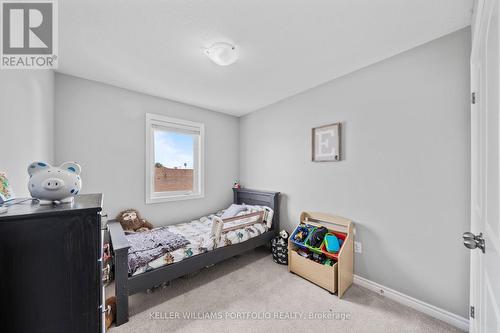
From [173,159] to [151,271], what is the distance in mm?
1737

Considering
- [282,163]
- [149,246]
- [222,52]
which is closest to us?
[222,52]

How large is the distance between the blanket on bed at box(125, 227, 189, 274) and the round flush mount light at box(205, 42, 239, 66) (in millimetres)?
1905

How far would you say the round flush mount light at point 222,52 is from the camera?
1627 mm

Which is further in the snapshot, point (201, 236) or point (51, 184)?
point (201, 236)

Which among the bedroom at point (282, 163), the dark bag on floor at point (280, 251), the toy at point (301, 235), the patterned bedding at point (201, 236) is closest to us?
the bedroom at point (282, 163)

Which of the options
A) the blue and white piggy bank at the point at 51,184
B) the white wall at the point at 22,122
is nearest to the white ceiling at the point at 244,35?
the white wall at the point at 22,122

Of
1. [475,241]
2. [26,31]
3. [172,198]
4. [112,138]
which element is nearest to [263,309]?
[475,241]

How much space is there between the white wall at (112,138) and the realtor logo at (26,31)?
0.66 metres

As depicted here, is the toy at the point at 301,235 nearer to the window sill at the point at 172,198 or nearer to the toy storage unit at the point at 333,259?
the toy storage unit at the point at 333,259

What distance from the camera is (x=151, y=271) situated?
5.78 ft

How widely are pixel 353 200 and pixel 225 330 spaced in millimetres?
1757

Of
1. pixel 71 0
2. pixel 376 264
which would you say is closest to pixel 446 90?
pixel 376 264

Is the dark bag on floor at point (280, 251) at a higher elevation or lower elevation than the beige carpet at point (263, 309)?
higher

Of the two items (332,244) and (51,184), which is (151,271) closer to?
(51,184)
